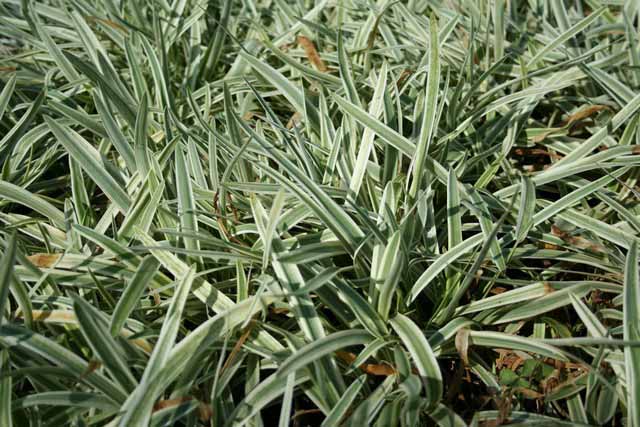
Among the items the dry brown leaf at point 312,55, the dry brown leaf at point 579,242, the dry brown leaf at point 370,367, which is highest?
the dry brown leaf at point 312,55

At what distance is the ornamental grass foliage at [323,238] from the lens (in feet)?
4.07

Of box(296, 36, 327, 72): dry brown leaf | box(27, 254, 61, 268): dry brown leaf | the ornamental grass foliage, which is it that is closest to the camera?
the ornamental grass foliage

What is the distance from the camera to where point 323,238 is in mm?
1510

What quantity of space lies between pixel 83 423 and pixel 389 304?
626 mm

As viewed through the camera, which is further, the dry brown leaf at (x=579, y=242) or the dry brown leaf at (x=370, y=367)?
the dry brown leaf at (x=579, y=242)

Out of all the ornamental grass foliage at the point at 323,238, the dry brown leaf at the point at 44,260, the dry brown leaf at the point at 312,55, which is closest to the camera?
the ornamental grass foliage at the point at 323,238

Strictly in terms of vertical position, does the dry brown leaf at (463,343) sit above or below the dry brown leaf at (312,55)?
below

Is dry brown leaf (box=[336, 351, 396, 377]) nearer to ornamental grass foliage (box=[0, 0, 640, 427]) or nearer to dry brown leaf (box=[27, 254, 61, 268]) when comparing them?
ornamental grass foliage (box=[0, 0, 640, 427])

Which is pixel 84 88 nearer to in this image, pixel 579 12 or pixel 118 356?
pixel 118 356

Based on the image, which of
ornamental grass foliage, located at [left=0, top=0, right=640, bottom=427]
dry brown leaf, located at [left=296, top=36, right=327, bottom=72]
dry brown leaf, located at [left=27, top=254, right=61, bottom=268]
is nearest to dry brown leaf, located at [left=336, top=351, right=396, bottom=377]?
ornamental grass foliage, located at [left=0, top=0, right=640, bottom=427]

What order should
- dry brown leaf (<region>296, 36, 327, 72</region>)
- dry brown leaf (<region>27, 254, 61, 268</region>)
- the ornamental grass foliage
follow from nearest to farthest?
the ornamental grass foliage → dry brown leaf (<region>27, 254, 61, 268</region>) → dry brown leaf (<region>296, 36, 327, 72</region>)

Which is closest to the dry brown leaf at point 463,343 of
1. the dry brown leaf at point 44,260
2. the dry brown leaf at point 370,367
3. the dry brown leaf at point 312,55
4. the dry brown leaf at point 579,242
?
the dry brown leaf at point 370,367

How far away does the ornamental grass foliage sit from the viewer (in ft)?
4.07

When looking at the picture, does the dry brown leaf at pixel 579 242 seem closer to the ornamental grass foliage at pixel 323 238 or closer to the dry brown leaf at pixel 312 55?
the ornamental grass foliage at pixel 323 238
